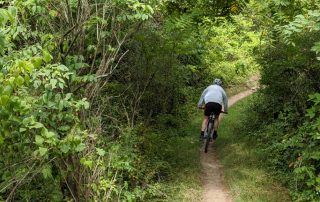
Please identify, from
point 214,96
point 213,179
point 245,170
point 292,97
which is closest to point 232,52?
point 214,96

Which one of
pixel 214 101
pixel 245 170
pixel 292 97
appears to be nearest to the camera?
pixel 245 170

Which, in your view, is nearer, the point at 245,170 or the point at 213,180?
the point at 213,180

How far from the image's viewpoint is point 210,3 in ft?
32.3

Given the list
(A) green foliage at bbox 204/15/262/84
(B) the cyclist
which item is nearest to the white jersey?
(B) the cyclist

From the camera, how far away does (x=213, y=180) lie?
Result: 384 inches

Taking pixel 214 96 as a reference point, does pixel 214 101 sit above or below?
below

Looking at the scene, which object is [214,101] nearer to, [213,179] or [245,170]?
[245,170]

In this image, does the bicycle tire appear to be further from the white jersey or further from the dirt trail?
the white jersey

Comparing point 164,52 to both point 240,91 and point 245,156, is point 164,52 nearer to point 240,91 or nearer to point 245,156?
point 245,156

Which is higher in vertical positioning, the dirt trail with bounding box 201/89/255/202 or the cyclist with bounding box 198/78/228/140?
the cyclist with bounding box 198/78/228/140

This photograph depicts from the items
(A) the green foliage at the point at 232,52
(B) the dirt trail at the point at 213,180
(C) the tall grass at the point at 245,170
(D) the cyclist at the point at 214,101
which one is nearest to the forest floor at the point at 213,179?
(B) the dirt trail at the point at 213,180

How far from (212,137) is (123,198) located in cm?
511

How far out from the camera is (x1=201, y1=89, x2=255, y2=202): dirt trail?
8648mm

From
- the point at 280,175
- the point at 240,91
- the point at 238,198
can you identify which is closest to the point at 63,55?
the point at 238,198
